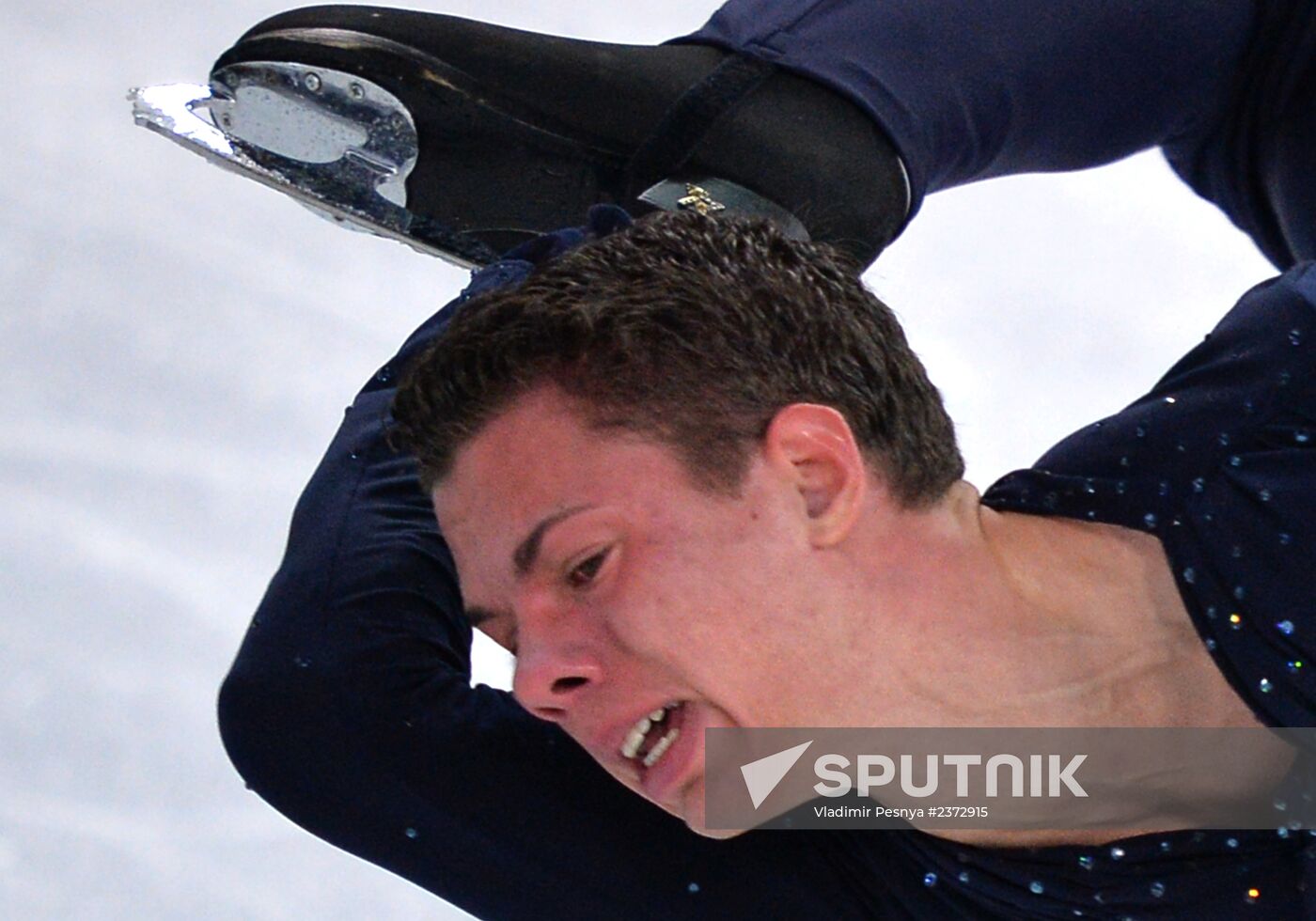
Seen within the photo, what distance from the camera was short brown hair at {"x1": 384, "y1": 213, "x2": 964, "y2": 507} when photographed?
Answer: 3.48 feet

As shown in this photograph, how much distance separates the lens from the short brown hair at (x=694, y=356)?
1.06 metres

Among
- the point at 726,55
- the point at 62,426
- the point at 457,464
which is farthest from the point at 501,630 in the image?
the point at 62,426

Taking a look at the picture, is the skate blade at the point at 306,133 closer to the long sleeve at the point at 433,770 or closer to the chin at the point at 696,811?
the long sleeve at the point at 433,770

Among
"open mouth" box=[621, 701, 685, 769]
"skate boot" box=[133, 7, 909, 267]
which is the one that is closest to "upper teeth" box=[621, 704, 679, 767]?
"open mouth" box=[621, 701, 685, 769]

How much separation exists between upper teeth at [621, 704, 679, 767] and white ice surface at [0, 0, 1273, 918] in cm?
75

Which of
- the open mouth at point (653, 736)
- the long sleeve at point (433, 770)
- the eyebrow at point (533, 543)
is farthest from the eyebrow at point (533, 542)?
the long sleeve at point (433, 770)

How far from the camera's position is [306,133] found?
1354 mm

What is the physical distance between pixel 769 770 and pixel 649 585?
5.1 inches

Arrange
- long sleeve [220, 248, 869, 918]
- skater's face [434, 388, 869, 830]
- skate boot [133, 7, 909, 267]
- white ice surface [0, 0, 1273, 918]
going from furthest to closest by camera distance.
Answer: white ice surface [0, 0, 1273, 918], skate boot [133, 7, 909, 267], long sleeve [220, 248, 869, 918], skater's face [434, 388, 869, 830]

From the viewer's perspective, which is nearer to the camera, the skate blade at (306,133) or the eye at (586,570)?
the eye at (586,570)

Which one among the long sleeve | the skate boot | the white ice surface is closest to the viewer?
the long sleeve

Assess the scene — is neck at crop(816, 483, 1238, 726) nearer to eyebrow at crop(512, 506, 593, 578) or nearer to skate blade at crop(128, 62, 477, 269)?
eyebrow at crop(512, 506, 593, 578)

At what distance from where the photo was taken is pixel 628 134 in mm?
1369

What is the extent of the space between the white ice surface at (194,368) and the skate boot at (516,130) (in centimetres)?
43
